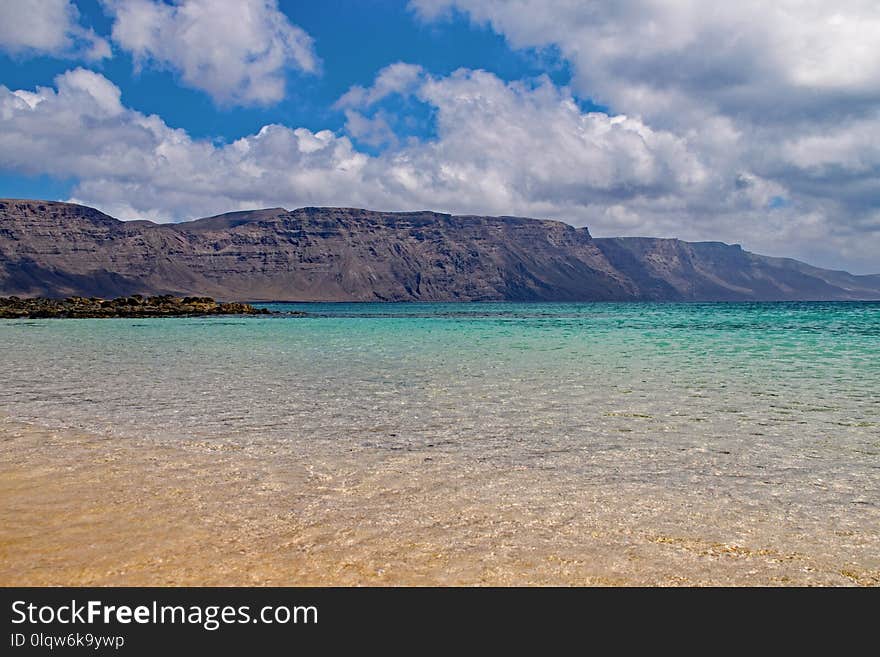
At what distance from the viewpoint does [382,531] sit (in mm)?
7352

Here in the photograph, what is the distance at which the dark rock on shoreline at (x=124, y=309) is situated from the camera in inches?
3767

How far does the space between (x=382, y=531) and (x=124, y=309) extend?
10628 cm

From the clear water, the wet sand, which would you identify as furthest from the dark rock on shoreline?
the wet sand

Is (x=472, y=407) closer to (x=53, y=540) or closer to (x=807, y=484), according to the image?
(x=807, y=484)

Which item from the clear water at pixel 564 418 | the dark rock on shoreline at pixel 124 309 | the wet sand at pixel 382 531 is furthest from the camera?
the dark rock on shoreline at pixel 124 309

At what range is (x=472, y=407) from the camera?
→ 16.4m

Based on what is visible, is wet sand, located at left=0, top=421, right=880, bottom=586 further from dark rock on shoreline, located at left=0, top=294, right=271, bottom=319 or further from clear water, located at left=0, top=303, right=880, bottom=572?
dark rock on shoreline, located at left=0, top=294, right=271, bottom=319

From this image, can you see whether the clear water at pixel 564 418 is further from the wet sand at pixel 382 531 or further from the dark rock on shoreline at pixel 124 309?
the dark rock on shoreline at pixel 124 309

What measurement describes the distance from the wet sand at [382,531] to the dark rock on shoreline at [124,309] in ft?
316

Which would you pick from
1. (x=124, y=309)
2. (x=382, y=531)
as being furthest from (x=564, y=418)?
(x=124, y=309)

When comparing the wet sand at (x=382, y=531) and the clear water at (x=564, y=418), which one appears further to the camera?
the clear water at (x=564, y=418)

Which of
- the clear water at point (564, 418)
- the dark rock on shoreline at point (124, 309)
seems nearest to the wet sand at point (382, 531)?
the clear water at point (564, 418)

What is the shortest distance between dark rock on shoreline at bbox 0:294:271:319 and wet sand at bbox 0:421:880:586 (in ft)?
316
